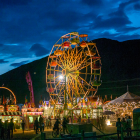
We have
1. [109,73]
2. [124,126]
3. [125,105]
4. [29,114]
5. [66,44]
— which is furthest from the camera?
[109,73]

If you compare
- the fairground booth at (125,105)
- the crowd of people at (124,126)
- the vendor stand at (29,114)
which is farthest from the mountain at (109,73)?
the crowd of people at (124,126)

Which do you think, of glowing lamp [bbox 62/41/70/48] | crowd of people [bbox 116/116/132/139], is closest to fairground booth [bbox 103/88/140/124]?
glowing lamp [bbox 62/41/70/48]

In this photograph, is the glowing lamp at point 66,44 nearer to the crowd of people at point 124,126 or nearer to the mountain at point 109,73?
the crowd of people at point 124,126

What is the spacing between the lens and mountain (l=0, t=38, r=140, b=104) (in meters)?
113

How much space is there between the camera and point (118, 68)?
124m

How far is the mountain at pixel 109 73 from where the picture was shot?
112812 millimetres

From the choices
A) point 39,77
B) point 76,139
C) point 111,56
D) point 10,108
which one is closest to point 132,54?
point 111,56

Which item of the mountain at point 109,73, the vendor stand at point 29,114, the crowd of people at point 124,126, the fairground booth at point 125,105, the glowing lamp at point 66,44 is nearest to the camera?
the crowd of people at point 124,126

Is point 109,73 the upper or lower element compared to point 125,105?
upper

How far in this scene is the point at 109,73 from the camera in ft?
401

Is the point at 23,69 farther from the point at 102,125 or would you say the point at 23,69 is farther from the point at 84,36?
the point at 102,125

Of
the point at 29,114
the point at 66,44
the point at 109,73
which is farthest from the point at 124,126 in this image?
the point at 109,73

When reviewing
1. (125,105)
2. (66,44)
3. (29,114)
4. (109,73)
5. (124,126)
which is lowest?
(124,126)

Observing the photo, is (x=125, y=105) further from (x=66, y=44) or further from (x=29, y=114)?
(x=29, y=114)
